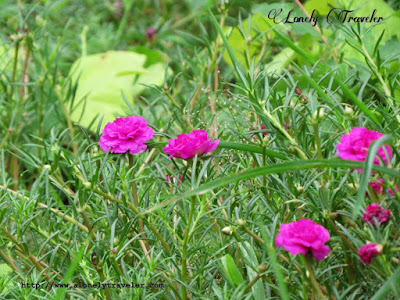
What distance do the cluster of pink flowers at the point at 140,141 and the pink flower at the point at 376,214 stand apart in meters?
0.25

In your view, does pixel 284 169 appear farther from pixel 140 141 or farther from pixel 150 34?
pixel 150 34

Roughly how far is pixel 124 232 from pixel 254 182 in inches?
9.8

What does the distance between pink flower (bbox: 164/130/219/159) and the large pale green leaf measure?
0.99 metres

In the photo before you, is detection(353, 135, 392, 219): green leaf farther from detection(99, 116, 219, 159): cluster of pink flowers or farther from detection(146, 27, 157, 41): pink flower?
detection(146, 27, 157, 41): pink flower

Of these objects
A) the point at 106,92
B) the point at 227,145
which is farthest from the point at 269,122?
the point at 106,92

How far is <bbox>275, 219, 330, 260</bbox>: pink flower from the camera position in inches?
26.1

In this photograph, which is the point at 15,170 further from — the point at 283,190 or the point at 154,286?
the point at 283,190

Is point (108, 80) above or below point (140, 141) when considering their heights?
below

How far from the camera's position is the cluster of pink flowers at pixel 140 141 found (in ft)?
2.81

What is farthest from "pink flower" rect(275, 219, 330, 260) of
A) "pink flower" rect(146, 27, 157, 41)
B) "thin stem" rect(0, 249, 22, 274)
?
"pink flower" rect(146, 27, 157, 41)

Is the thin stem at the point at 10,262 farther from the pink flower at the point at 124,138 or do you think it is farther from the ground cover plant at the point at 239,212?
the pink flower at the point at 124,138

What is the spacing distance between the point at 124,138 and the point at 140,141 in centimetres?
3

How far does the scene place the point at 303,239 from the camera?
0.67 m

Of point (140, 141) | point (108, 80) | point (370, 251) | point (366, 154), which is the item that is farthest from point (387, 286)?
point (108, 80)
